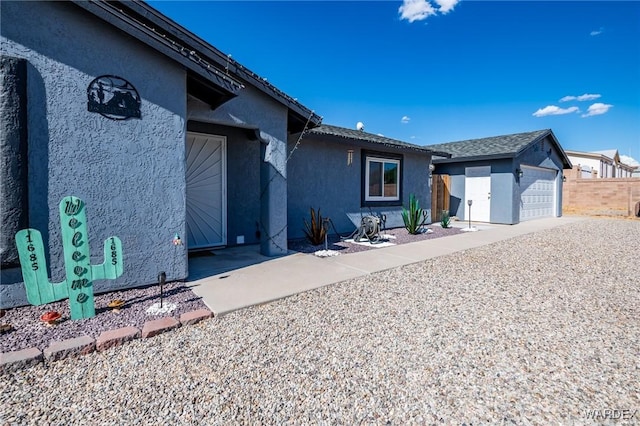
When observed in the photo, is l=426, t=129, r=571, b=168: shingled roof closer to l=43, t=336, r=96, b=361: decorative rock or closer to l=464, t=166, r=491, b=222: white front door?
l=464, t=166, r=491, b=222: white front door

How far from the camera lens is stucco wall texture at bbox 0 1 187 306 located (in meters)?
3.63

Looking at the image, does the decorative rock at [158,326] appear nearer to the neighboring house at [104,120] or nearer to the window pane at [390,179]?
the neighboring house at [104,120]

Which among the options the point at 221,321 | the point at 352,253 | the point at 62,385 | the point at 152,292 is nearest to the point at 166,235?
the point at 152,292

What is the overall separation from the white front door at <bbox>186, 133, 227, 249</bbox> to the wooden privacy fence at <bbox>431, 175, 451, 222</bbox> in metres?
9.83

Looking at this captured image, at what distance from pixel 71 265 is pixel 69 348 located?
3.34 feet

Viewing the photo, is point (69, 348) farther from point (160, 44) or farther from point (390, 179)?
point (390, 179)

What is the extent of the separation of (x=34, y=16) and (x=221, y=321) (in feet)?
13.7

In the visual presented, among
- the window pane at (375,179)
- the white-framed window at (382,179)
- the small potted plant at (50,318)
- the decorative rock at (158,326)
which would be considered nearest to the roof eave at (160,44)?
the decorative rock at (158,326)

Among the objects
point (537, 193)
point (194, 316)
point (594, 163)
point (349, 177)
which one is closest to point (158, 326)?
point (194, 316)

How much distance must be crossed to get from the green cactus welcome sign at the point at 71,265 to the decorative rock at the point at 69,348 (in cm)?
64

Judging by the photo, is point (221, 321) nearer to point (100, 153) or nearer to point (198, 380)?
point (198, 380)

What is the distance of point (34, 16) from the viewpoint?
142 inches

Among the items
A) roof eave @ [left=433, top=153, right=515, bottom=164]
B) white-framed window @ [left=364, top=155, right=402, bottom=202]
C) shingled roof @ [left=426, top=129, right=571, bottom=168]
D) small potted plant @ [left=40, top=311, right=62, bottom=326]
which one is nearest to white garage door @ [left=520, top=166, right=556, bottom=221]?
shingled roof @ [left=426, top=129, right=571, bottom=168]

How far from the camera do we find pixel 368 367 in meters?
2.70
